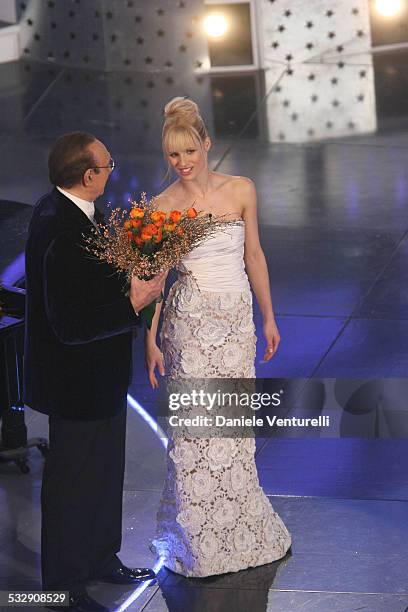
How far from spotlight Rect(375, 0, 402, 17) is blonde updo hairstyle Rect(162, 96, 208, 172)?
8834 mm

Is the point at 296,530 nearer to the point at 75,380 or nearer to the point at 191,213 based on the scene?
the point at 75,380

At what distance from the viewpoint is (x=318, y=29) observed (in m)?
13.6

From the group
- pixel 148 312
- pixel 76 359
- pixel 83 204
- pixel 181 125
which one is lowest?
pixel 76 359

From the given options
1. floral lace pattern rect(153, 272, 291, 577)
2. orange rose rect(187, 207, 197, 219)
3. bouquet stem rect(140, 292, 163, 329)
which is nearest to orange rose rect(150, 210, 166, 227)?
orange rose rect(187, 207, 197, 219)

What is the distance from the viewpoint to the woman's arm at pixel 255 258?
5441 mm

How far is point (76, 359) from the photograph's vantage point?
5.03 m

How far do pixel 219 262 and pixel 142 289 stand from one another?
0.50 meters

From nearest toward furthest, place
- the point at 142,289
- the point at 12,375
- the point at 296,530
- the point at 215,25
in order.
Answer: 1. the point at 142,289
2. the point at 12,375
3. the point at 296,530
4. the point at 215,25

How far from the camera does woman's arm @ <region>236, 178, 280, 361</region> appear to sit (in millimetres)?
5441

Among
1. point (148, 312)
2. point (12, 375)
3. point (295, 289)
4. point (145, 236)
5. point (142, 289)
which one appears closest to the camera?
point (145, 236)

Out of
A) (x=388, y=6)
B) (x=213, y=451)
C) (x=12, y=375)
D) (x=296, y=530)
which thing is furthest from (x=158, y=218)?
(x=388, y=6)

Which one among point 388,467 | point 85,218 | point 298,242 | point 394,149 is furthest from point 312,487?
point 394,149

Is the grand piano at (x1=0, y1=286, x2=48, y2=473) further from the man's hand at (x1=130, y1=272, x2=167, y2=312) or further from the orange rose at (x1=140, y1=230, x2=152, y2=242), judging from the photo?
the orange rose at (x1=140, y1=230, x2=152, y2=242)

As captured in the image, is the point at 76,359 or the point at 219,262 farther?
the point at 219,262
